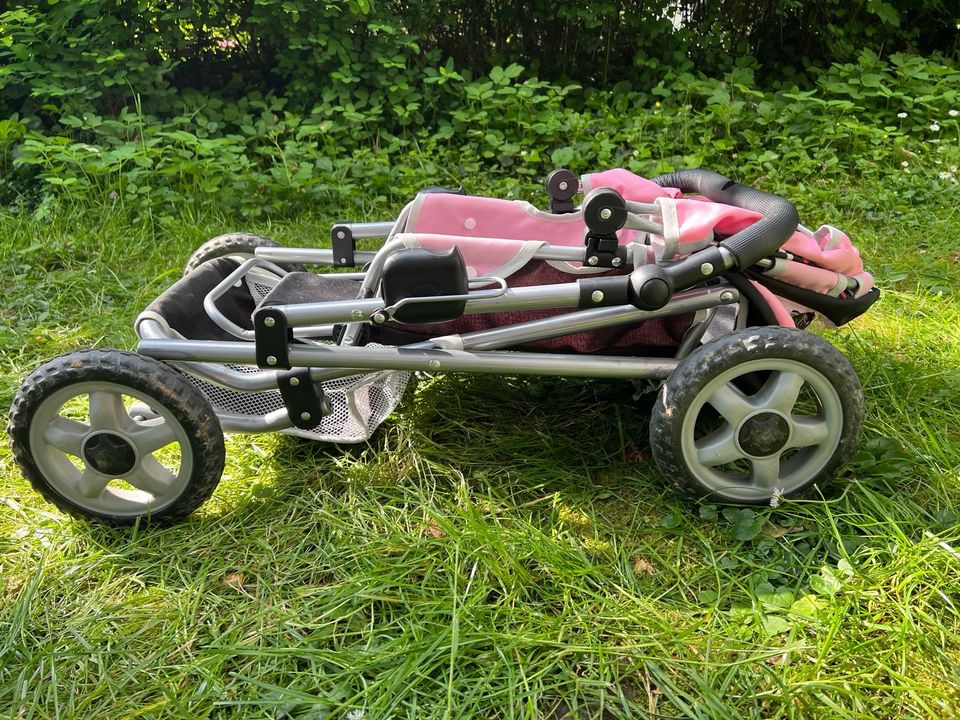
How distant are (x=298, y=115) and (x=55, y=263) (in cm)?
185

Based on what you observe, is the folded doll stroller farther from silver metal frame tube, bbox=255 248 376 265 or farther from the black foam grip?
silver metal frame tube, bbox=255 248 376 265

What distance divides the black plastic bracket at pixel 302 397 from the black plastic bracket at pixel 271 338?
0.29ft

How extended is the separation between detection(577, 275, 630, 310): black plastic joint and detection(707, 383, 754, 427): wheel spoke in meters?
0.36

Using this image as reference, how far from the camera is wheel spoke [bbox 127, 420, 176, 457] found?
7.23 feet

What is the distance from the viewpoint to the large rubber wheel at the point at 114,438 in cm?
213

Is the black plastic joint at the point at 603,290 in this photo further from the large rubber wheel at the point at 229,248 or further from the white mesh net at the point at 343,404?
the large rubber wheel at the point at 229,248

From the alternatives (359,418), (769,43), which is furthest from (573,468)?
(769,43)

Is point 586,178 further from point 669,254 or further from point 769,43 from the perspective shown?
point 769,43

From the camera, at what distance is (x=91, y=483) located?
2271mm

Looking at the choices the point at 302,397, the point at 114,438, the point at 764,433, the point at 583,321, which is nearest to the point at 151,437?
the point at 114,438

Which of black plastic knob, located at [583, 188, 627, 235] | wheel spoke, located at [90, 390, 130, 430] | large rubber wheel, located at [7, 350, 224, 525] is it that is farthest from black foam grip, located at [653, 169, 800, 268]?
wheel spoke, located at [90, 390, 130, 430]

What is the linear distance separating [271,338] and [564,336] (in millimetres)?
819

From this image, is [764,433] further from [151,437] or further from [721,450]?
[151,437]

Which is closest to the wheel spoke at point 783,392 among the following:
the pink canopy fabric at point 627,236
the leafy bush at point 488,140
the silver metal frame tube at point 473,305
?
the pink canopy fabric at point 627,236
